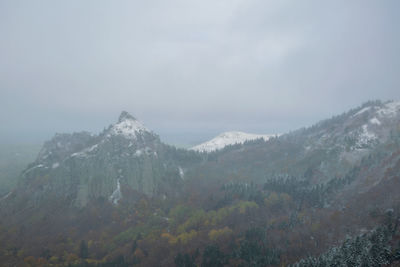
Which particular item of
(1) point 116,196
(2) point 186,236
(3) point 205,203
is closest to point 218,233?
(2) point 186,236

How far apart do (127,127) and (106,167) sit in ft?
117

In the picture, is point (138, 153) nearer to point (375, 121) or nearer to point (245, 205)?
point (245, 205)

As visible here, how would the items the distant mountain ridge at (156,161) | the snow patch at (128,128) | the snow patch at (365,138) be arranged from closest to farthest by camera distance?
the distant mountain ridge at (156,161), the snow patch at (365,138), the snow patch at (128,128)

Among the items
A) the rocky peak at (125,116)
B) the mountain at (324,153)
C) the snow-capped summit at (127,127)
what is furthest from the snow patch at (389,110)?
the rocky peak at (125,116)

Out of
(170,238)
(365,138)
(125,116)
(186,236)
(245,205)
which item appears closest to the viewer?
(170,238)

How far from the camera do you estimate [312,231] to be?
7169 centimetres

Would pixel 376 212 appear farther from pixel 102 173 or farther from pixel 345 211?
pixel 102 173

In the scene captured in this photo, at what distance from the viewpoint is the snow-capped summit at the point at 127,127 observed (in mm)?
142938

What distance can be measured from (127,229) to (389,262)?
83.0 metres

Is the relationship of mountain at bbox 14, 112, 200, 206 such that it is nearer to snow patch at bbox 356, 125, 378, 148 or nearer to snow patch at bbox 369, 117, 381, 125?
snow patch at bbox 356, 125, 378, 148

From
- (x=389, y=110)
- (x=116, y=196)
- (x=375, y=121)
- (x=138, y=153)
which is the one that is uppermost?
(x=389, y=110)

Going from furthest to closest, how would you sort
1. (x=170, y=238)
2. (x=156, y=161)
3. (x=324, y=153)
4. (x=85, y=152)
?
(x=324, y=153) → (x=156, y=161) → (x=85, y=152) → (x=170, y=238)

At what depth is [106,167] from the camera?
12200 cm

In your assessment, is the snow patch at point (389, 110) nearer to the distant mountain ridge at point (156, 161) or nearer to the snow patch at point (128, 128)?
the distant mountain ridge at point (156, 161)
